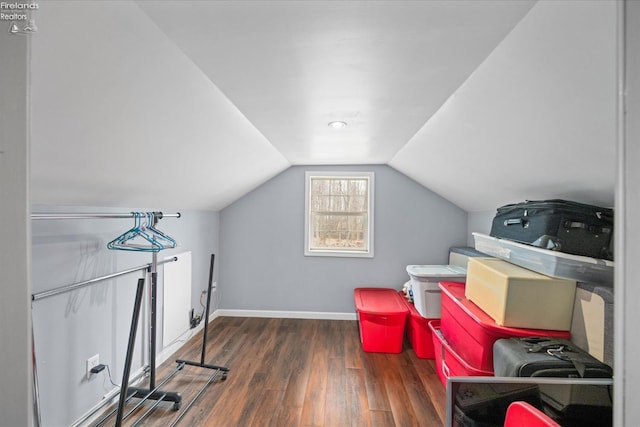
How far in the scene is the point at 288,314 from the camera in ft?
13.0

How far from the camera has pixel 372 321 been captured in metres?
3.01

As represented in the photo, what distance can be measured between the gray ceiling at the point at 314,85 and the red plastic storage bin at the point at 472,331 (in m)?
0.90

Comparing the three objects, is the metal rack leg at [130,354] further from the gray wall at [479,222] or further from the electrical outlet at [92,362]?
the gray wall at [479,222]

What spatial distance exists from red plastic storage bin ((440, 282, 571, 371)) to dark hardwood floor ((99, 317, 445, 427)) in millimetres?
486

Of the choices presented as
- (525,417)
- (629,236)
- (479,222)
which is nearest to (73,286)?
(525,417)

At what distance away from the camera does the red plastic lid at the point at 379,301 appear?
118 inches

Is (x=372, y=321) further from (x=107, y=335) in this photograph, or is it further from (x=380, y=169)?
(x=107, y=335)

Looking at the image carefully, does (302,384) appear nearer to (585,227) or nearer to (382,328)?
(382,328)

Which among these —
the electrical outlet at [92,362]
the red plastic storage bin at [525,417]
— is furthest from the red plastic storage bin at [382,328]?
the electrical outlet at [92,362]

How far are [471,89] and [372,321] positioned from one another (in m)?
2.30

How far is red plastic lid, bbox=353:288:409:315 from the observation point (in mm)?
3010

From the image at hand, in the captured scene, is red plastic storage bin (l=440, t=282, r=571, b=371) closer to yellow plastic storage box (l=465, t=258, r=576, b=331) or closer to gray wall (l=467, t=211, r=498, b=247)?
yellow plastic storage box (l=465, t=258, r=576, b=331)

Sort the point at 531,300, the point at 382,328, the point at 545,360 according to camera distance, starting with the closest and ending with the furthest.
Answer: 1. the point at 545,360
2. the point at 531,300
3. the point at 382,328

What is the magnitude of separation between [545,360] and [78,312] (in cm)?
257
